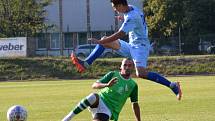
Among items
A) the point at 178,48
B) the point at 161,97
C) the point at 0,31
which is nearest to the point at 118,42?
the point at 161,97

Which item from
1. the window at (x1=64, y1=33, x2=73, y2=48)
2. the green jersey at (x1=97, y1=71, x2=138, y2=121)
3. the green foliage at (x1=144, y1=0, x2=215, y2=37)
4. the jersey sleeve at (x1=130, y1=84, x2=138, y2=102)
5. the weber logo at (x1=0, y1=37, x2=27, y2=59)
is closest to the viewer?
the green jersey at (x1=97, y1=71, x2=138, y2=121)

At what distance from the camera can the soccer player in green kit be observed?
12320mm

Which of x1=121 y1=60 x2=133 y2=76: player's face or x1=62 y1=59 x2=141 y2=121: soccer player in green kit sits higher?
x1=121 y1=60 x2=133 y2=76: player's face

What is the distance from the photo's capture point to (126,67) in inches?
492

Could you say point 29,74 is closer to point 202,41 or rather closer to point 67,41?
point 202,41

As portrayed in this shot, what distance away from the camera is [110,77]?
1268 cm

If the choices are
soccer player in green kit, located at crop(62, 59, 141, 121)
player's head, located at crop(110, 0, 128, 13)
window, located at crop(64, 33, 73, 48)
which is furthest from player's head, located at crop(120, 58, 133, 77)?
window, located at crop(64, 33, 73, 48)

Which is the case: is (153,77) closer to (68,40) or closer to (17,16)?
(17,16)

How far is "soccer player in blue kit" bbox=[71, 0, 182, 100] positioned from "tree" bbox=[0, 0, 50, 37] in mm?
55934

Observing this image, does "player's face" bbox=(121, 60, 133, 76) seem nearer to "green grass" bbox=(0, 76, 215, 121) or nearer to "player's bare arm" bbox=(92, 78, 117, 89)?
"player's bare arm" bbox=(92, 78, 117, 89)

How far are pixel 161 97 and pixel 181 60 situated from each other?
27.5 meters

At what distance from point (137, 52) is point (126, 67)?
1600 mm

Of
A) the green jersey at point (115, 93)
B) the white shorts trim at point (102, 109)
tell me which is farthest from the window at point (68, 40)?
the white shorts trim at point (102, 109)

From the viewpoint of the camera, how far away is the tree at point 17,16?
69.8m
